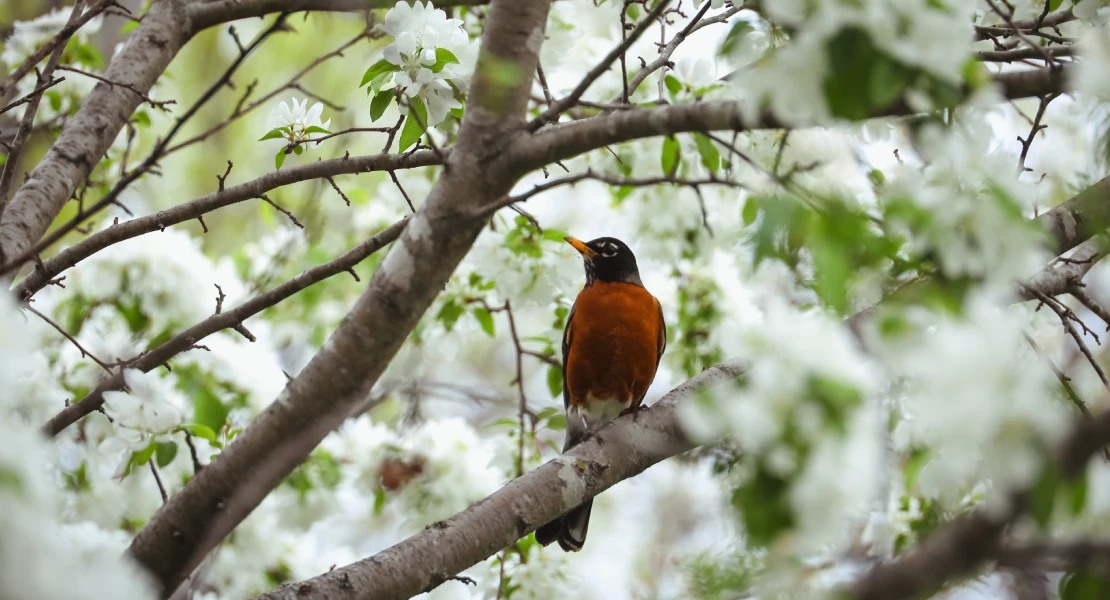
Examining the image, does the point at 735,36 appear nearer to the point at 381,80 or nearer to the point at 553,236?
the point at 381,80

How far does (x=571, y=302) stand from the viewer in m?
4.45

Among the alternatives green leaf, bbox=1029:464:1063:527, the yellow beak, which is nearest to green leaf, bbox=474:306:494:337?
the yellow beak

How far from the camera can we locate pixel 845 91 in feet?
3.70

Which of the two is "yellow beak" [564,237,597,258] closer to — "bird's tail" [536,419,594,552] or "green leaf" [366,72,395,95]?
"bird's tail" [536,419,594,552]

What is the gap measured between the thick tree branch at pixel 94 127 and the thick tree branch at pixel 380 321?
3.54 feet

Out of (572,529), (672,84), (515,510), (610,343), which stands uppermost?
(672,84)

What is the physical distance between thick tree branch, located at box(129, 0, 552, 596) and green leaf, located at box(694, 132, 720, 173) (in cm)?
62

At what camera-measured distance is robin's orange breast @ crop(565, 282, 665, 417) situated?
14.0 ft

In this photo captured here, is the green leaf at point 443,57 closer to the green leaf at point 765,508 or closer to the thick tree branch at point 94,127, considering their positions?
the thick tree branch at point 94,127

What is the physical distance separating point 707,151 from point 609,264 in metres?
2.12

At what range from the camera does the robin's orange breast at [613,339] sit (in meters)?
4.28

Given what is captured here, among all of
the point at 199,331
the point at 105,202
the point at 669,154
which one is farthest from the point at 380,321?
the point at 669,154

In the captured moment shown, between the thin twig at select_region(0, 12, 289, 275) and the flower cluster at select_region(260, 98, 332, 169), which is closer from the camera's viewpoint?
the thin twig at select_region(0, 12, 289, 275)

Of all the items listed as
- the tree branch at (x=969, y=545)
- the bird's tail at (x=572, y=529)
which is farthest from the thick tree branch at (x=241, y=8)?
the tree branch at (x=969, y=545)
